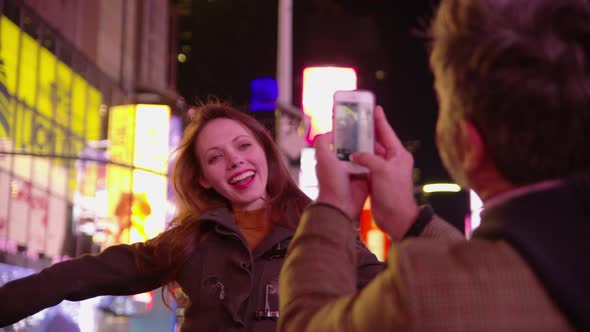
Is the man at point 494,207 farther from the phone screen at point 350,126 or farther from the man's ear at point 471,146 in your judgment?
the phone screen at point 350,126

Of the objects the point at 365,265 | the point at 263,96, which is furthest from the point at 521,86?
the point at 263,96

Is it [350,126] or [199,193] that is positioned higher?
[350,126]

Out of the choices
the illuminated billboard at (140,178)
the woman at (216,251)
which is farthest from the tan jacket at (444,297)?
the illuminated billboard at (140,178)

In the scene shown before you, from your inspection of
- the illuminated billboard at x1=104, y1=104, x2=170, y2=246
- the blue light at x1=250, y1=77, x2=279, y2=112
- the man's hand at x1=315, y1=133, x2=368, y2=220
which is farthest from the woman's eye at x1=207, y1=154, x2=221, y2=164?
the illuminated billboard at x1=104, y1=104, x2=170, y2=246

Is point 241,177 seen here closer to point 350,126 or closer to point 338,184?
point 350,126

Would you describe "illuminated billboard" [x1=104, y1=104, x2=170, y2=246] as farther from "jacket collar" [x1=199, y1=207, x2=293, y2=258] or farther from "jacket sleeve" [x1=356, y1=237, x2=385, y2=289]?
"jacket sleeve" [x1=356, y1=237, x2=385, y2=289]

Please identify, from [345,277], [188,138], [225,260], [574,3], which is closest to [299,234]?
[345,277]

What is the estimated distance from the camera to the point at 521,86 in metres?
1.23

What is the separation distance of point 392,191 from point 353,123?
0.27 meters

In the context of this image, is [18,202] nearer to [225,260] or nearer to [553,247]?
[225,260]

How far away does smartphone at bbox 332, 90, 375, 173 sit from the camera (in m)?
1.66

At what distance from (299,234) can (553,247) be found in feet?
1.52

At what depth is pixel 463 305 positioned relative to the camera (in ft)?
3.73

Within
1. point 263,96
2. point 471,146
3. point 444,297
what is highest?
point 263,96
